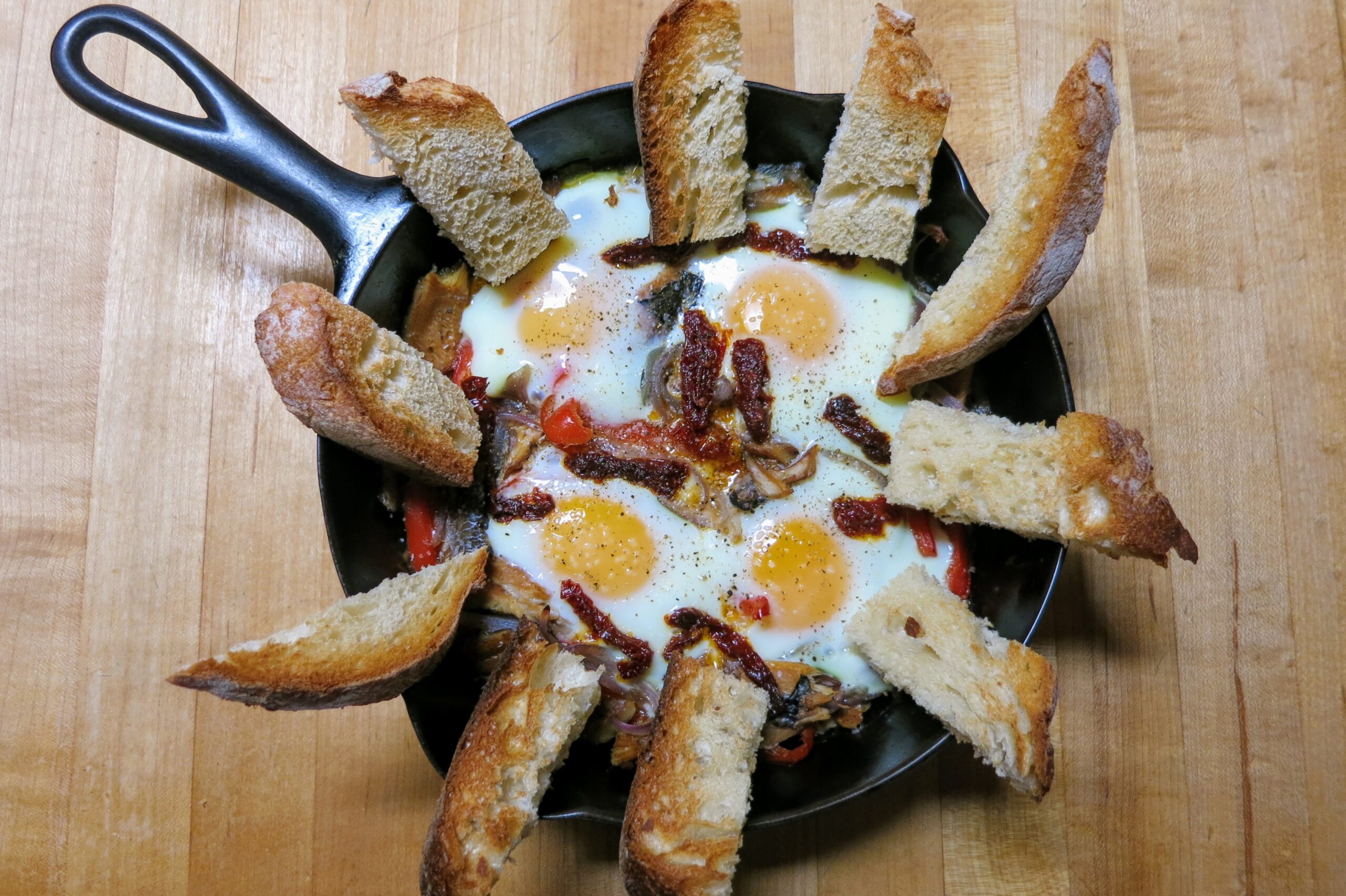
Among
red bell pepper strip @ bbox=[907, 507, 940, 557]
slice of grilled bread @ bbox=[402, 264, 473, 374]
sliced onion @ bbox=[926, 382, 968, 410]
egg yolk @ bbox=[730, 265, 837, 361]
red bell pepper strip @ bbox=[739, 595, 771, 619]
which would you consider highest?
slice of grilled bread @ bbox=[402, 264, 473, 374]

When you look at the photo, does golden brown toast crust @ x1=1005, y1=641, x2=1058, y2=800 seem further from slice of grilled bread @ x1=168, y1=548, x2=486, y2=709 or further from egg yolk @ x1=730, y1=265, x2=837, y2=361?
slice of grilled bread @ x1=168, y1=548, x2=486, y2=709

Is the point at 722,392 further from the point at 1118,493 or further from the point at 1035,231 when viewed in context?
the point at 1118,493

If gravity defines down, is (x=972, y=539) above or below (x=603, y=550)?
below

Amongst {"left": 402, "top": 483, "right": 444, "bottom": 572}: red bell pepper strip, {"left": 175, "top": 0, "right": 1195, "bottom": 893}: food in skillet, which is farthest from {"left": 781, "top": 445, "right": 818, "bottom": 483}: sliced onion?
{"left": 402, "top": 483, "right": 444, "bottom": 572}: red bell pepper strip

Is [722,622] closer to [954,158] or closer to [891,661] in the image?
[891,661]

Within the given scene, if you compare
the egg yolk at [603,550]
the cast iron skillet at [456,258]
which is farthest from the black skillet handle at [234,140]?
the egg yolk at [603,550]

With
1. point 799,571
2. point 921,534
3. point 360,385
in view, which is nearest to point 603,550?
point 799,571
